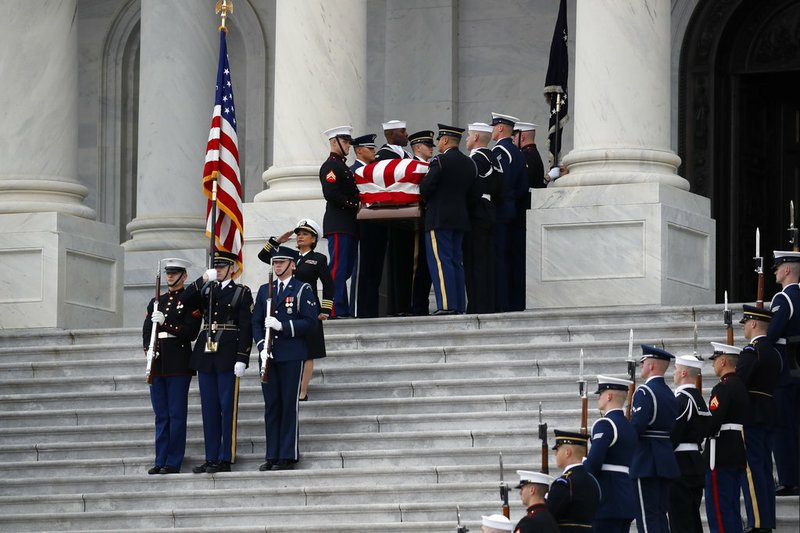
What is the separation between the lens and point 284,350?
18.5 m

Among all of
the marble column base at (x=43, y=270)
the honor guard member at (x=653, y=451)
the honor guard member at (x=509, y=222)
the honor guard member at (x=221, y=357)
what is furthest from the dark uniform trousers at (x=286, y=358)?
the marble column base at (x=43, y=270)

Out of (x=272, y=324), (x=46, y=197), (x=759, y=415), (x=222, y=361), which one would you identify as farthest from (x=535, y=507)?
(x=46, y=197)

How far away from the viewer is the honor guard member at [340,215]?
21.2 m

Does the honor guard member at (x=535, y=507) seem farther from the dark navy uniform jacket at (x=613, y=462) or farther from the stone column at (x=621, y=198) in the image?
the stone column at (x=621, y=198)

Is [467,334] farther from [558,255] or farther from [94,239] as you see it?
[94,239]

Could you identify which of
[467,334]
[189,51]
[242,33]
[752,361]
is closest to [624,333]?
[467,334]

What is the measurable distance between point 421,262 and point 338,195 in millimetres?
1233

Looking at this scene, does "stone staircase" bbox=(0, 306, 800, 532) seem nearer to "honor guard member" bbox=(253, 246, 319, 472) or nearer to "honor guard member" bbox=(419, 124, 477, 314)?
"honor guard member" bbox=(253, 246, 319, 472)

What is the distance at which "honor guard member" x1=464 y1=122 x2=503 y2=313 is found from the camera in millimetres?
21125

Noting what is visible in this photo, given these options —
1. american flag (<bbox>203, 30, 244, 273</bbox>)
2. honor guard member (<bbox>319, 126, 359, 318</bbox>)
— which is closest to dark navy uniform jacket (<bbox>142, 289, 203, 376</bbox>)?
american flag (<bbox>203, 30, 244, 273</bbox>)

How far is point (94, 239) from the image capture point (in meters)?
24.0

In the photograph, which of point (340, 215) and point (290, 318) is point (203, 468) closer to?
point (290, 318)

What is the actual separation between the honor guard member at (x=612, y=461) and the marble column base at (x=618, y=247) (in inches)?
233

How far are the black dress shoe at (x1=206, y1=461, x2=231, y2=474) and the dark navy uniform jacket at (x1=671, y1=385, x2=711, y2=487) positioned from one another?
4476 mm
